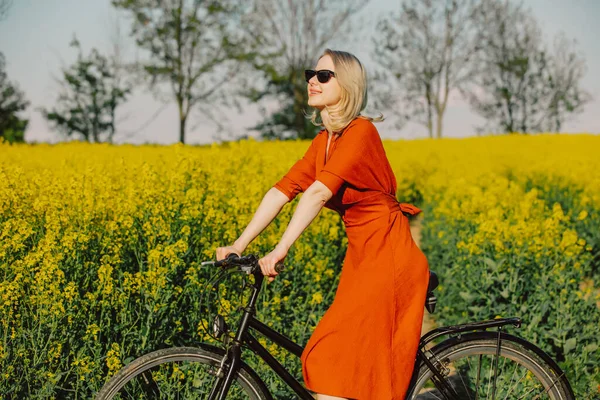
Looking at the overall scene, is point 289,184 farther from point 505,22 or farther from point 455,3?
point 505,22

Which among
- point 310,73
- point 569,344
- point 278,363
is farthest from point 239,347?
point 569,344

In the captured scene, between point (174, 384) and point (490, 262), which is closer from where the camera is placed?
point (174, 384)

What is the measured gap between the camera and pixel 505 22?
40.7 meters

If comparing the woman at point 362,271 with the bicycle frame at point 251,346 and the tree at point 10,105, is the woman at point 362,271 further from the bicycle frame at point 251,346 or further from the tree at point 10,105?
the tree at point 10,105

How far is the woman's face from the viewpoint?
290 cm

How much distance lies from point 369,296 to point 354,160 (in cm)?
55

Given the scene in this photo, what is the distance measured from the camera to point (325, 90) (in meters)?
2.92

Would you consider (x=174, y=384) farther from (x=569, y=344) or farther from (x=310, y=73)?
(x=569, y=344)

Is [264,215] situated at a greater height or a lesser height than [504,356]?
greater

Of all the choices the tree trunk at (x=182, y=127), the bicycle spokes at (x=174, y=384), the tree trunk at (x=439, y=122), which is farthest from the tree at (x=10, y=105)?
the bicycle spokes at (x=174, y=384)

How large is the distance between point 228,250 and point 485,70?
131 ft

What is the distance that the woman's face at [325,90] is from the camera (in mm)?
2900

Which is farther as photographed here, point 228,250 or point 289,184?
point 289,184

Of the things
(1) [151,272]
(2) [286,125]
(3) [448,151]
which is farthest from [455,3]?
(1) [151,272]
